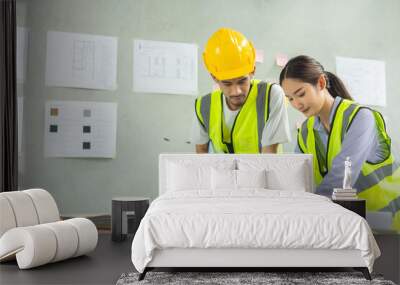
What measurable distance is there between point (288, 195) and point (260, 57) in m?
1.90

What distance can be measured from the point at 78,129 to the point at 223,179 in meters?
1.76

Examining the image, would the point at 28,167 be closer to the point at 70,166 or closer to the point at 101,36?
the point at 70,166

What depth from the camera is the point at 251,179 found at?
5117mm

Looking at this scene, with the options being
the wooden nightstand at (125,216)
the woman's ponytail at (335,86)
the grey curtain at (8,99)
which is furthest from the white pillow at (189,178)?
the woman's ponytail at (335,86)

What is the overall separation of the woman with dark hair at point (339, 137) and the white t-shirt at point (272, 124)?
0.40 ft

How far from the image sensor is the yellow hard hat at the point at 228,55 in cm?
584

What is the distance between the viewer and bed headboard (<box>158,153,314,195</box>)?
554 cm

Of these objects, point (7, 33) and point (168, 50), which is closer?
point (7, 33)

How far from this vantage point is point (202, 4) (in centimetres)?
587

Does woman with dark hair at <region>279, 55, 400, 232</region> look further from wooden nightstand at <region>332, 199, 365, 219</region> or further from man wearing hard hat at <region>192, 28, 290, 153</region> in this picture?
wooden nightstand at <region>332, 199, 365, 219</region>

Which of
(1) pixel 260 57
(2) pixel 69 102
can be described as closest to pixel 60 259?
(2) pixel 69 102

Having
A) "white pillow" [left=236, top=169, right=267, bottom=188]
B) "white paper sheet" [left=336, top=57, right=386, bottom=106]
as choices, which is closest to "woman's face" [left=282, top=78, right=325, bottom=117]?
"white paper sheet" [left=336, top=57, right=386, bottom=106]

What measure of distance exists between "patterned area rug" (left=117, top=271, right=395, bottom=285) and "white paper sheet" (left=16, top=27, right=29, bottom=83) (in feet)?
9.44

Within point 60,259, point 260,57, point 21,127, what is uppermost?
point 260,57
